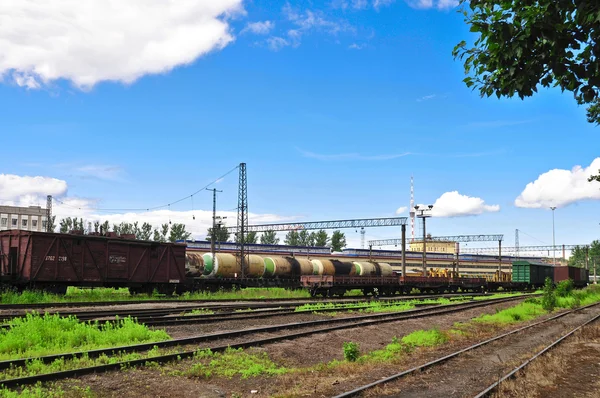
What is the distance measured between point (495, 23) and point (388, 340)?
11301 millimetres

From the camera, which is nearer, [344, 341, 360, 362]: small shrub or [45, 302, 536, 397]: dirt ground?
[45, 302, 536, 397]: dirt ground

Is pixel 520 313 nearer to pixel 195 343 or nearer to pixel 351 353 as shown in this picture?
pixel 351 353

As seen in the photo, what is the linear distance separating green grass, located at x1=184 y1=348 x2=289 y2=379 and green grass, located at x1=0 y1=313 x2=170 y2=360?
219 centimetres

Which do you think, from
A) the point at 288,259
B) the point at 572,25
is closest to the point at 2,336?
the point at 572,25

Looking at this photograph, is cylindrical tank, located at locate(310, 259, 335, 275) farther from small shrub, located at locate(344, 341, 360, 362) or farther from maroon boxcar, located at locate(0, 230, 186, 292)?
small shrub, located at locate(344, 341, 360, 362)

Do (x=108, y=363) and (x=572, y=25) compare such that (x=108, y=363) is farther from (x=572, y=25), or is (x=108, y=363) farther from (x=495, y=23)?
(x=572, y=25)

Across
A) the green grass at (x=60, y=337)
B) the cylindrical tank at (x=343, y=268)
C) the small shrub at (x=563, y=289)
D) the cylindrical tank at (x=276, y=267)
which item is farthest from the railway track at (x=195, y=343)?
the cylindrical tank at (x=343, y=268)

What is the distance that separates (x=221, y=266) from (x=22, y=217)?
12285cm

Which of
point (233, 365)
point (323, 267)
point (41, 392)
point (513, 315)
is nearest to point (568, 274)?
point (323, 267)

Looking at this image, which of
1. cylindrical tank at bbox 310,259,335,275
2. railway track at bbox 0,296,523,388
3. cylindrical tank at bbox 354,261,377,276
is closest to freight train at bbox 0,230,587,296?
cylindrical tank at bbox 310,259,335,275

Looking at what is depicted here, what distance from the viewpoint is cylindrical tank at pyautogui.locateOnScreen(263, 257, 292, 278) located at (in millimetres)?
46250

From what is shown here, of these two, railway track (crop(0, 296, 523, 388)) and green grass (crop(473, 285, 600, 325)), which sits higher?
railway track (crop(0, 296, 523, 388))

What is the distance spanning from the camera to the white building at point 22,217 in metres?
139

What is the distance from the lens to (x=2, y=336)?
10.9 meters
